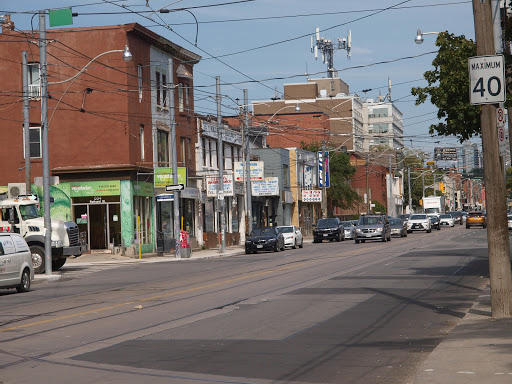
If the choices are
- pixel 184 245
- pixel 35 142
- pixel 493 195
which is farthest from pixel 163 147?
pixel 493 195

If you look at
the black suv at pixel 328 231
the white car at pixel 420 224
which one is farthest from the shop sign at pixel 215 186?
the white car at pixel 420 224

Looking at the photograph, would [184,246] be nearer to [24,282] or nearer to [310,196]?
[24,282]

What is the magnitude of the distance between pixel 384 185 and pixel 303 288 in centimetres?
11205

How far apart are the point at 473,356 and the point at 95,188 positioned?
38.9m

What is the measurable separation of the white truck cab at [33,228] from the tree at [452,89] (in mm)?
16672

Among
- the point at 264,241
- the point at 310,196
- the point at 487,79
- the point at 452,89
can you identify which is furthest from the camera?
the point at 310,196

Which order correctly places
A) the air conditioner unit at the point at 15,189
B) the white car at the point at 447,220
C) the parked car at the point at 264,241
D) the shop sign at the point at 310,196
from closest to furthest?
the air conditioner unit at the point at 15,189
the parked car at the point at 264,241
the shop sign at the point at 310,196
the white car at the point at 447,220

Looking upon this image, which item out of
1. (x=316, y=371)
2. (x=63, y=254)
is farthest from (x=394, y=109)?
(x=316, y=371)

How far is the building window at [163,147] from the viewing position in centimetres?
5112

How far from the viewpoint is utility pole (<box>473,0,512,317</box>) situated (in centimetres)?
1291

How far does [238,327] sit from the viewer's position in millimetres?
14078

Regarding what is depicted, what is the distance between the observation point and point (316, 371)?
9828 mm

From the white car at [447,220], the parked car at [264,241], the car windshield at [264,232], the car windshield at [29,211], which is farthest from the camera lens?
the white car at [447,220]

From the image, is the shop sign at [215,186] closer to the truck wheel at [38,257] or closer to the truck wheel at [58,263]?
the truck wheel at [58,263]
